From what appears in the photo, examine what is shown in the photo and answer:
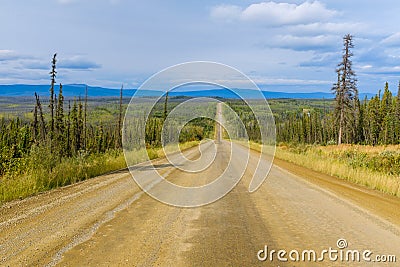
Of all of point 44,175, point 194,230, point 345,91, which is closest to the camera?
point 194,230

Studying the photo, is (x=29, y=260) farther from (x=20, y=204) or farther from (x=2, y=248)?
(x=20, y=204)

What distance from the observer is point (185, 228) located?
674 cm

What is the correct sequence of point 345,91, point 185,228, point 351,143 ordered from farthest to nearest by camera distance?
point 351,143
point 345,91
point 185,228

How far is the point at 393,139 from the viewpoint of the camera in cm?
7550

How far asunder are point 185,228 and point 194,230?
206mm

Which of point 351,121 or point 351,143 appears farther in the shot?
point 351,143

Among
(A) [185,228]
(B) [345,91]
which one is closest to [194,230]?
(A) [185,228]

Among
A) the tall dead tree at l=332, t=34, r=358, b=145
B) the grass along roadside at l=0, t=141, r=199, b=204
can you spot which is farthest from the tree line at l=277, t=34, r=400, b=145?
the grass along roadside at l=0, t=141, r=199, b=204

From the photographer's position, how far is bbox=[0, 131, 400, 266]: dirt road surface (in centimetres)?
512

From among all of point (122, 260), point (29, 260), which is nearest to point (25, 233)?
point (29, 260)

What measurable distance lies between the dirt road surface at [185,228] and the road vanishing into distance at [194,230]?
1 centimetres

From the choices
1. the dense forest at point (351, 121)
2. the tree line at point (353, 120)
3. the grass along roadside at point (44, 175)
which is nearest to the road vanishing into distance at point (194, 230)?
the grass along roadside at point (44, 175)

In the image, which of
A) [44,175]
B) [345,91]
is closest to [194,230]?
[44,175]

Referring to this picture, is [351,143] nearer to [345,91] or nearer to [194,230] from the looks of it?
[345,91]
